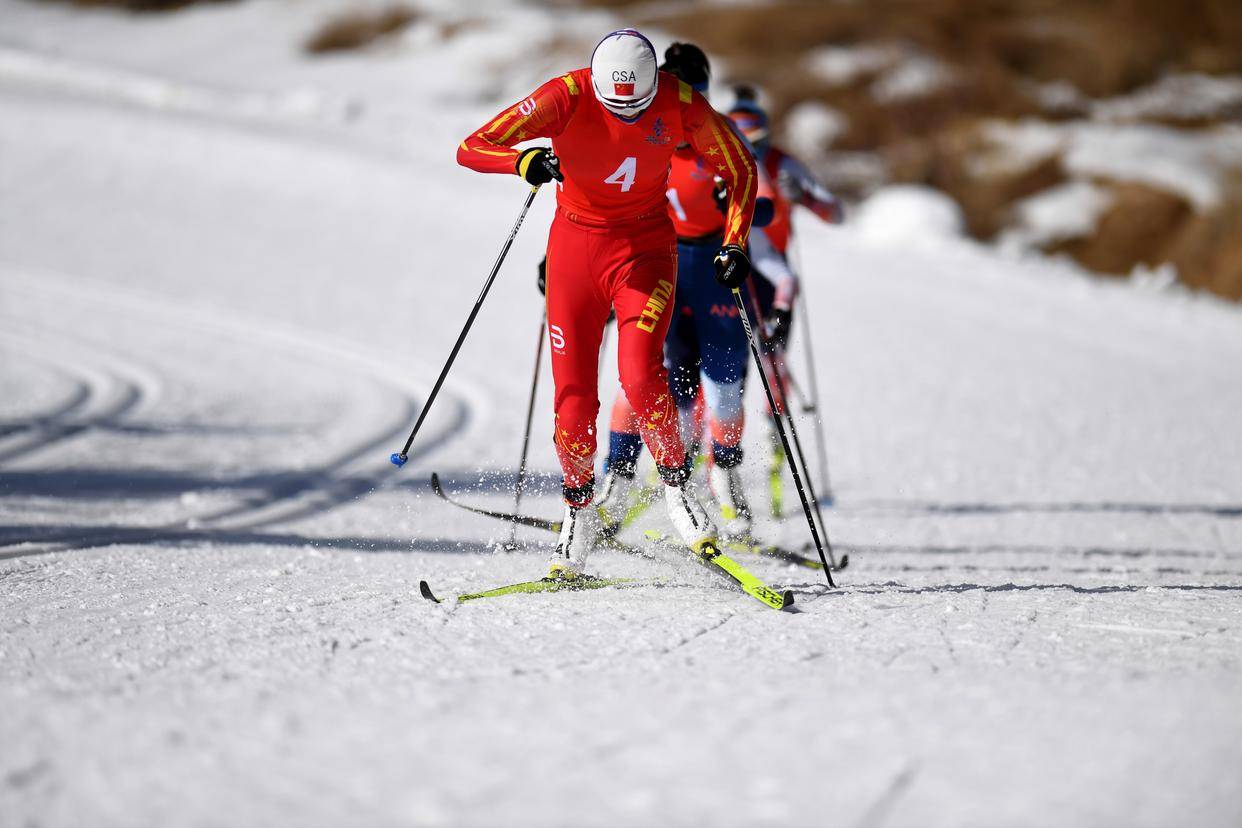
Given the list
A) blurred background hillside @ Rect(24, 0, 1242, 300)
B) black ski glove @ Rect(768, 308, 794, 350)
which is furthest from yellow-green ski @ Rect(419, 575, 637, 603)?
blurred background hillside @ Rect(24, 0, 1242, 300)

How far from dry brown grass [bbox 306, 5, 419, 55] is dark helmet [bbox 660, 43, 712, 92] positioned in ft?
85.9

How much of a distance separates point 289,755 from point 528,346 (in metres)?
8.37

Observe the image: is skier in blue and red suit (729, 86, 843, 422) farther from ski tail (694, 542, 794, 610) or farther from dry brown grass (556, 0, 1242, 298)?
dry brown grass (556, 0, 1242, 298)

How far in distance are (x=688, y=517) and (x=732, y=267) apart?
99 centimetres

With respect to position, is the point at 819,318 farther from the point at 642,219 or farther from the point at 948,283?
the point at 642,219

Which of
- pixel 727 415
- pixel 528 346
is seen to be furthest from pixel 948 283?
pixel 727 415

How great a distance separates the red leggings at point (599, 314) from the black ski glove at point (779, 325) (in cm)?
159

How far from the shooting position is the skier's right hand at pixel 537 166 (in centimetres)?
385

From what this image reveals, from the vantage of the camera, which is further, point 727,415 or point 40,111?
point 40,111

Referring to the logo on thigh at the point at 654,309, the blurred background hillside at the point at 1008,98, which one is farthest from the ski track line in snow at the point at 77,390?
the blurred background hillside at the point at 1008,98

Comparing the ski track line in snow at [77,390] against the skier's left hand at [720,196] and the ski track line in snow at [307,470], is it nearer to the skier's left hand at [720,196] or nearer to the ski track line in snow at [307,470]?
the ski track line in snow at [307,470]

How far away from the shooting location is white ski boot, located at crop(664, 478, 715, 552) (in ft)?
14.0

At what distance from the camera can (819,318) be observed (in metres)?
11.8

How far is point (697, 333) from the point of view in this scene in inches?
200
